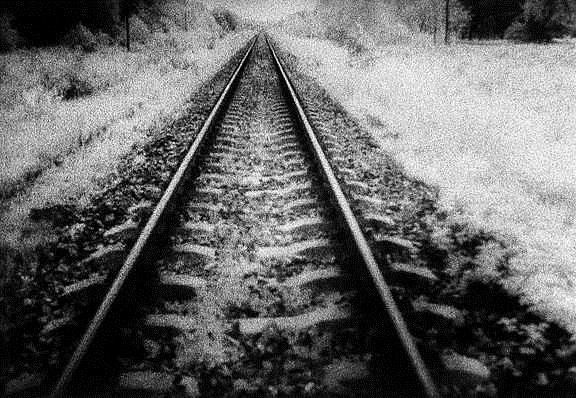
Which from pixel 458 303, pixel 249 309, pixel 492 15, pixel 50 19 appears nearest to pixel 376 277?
pixel 458 303

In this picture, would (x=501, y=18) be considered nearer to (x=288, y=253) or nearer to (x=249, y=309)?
(x=288, y=253)

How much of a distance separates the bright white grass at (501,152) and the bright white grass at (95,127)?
14.2 feet

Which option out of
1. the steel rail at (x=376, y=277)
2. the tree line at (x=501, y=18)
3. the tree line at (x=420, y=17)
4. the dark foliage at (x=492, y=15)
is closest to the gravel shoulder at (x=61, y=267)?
the steel rail at (x=376, y=277)

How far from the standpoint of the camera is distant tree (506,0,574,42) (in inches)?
1873

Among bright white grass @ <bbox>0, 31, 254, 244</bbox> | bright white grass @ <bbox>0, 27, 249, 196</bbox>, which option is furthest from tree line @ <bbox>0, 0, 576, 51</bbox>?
bright white grass @ <bbox>0, 31, 254, 244</bbox>

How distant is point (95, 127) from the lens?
893cm

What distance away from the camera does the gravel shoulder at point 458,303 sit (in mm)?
2465

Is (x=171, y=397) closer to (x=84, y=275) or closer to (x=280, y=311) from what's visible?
(x=280, y=311)

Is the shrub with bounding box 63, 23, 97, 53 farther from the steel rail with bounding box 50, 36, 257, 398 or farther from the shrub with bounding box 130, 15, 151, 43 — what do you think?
the steel rail with bounding box 50, 36, 257, 398

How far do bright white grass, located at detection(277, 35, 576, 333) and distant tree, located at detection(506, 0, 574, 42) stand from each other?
40.7m

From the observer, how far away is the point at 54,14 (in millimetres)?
25672

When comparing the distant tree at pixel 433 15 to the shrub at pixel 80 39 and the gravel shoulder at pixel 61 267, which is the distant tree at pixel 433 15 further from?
the gravel shoulder at pixel 61 267

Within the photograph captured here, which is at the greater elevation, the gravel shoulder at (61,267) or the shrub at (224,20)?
the shrub at (224,20)

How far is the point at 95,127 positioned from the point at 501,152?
7.60m
